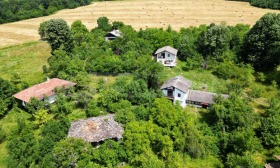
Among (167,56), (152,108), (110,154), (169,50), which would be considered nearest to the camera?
(110,154)

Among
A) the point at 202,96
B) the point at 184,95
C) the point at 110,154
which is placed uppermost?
the point at 184,95

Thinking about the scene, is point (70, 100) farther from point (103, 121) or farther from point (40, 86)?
point (103, 121)

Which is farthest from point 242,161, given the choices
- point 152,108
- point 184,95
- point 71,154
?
point 71,154

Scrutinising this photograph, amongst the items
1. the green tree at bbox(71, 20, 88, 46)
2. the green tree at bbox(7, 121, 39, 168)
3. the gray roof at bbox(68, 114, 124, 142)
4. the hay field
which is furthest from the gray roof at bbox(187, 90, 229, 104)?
the hay field

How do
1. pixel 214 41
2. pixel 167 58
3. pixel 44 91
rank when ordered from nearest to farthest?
pixel 44 91, pixel 214 41, pixel 167 58

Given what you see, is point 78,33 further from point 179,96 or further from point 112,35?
point 179,96

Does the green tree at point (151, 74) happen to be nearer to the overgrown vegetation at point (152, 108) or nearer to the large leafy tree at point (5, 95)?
the overgrown vegetation at point (152, 108)

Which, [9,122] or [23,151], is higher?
[23,151]
